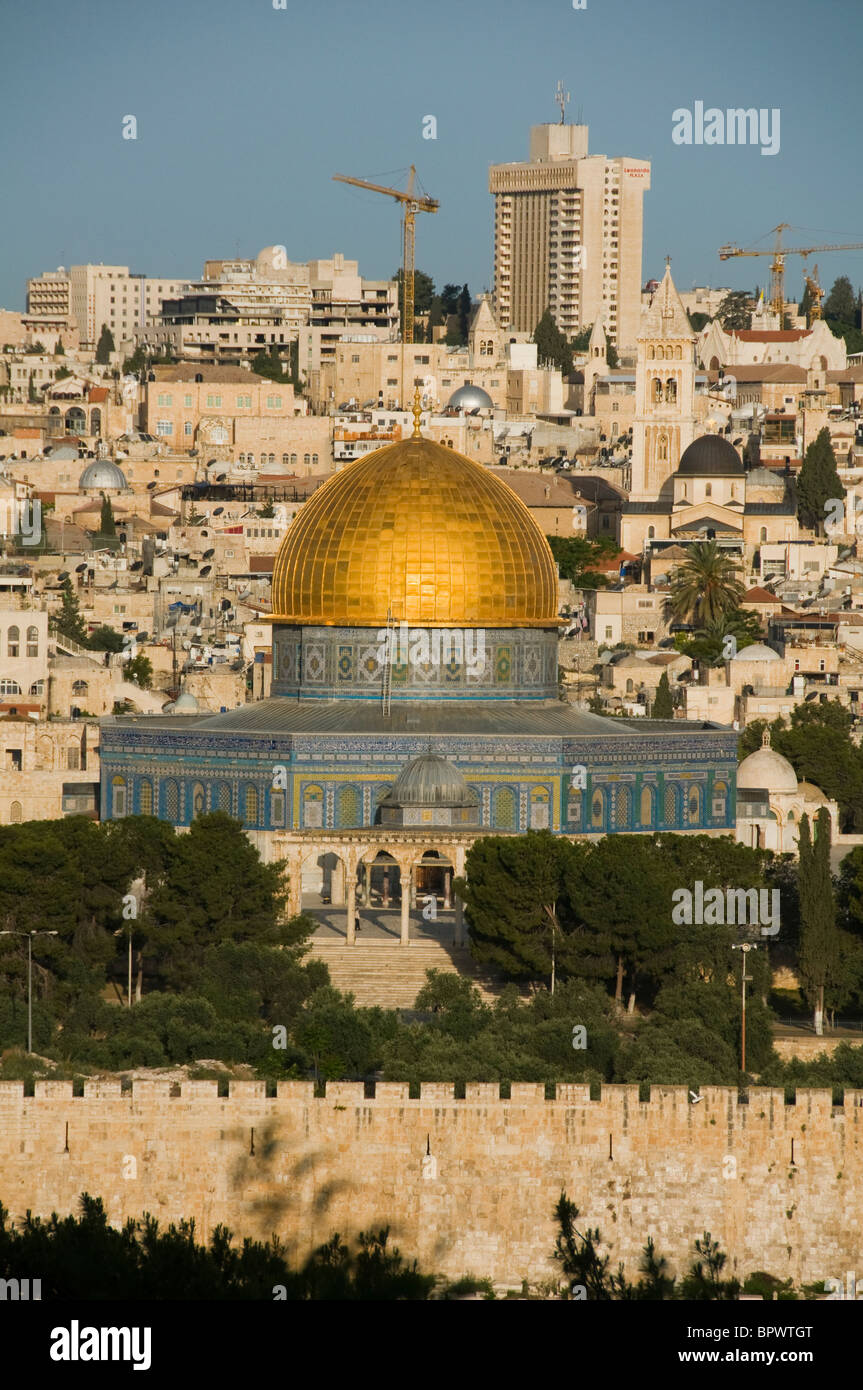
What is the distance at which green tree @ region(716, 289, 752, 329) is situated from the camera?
6110 inches

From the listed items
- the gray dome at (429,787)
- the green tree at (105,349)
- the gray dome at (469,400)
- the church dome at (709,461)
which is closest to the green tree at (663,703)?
the gray dome at (429,787)

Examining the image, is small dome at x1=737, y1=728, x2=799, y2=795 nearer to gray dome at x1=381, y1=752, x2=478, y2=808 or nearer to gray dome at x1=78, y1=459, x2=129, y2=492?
gray dome at x1=381, y1=752, x2=478, y2=808

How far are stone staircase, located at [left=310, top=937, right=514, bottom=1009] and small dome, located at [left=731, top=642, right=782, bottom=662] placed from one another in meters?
25.7

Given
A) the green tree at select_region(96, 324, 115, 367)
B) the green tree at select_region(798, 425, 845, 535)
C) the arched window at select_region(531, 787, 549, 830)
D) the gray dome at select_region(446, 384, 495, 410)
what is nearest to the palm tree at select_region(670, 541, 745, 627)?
the green tree at select_region(798, 425, 845, 535)

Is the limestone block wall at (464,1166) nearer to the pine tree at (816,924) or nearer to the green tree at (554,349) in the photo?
the pine tree at (816,924)

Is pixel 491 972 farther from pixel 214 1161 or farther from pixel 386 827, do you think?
pixel 214 1161

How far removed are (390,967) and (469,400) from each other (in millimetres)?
72991

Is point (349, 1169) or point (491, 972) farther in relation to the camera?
point (491, 972)

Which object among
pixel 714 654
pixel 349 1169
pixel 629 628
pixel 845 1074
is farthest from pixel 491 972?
pixel 629 628

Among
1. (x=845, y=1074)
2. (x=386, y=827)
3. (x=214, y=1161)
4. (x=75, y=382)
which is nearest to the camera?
(x=214, y=1161)

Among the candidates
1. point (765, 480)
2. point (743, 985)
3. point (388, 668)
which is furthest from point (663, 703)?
point (765, 480)

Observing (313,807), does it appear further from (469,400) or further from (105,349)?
(105,349)

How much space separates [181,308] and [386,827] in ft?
310
